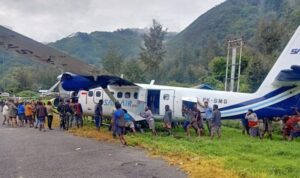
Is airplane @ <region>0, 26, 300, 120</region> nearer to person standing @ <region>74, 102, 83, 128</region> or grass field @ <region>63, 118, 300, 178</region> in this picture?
person standing @ <region>74, 102, 83, 128</region>

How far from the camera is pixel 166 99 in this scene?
19.9m

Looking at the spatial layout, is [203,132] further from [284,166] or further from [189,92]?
[284,166]

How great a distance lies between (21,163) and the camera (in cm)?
1132

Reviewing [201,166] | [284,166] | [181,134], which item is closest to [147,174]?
[201,166]

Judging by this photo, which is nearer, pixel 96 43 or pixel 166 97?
pixel 166 97

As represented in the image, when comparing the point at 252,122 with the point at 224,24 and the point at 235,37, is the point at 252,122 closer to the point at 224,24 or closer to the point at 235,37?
the point at 235,37

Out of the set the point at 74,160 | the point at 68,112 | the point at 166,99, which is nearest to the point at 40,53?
the point at 74,160

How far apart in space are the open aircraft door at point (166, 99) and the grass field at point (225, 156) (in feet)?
8.35

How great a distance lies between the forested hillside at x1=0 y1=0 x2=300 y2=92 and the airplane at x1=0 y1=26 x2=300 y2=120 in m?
24.9

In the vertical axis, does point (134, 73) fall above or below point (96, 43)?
below

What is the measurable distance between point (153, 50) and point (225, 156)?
5391cm

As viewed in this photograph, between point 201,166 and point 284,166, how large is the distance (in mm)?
2398

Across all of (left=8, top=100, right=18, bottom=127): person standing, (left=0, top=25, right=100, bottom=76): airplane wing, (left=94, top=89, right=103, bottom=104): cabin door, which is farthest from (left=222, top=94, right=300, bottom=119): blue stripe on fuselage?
(left=8, top=100, right=18, bottom=127): person standing

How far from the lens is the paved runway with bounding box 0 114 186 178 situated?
33.6 feet
